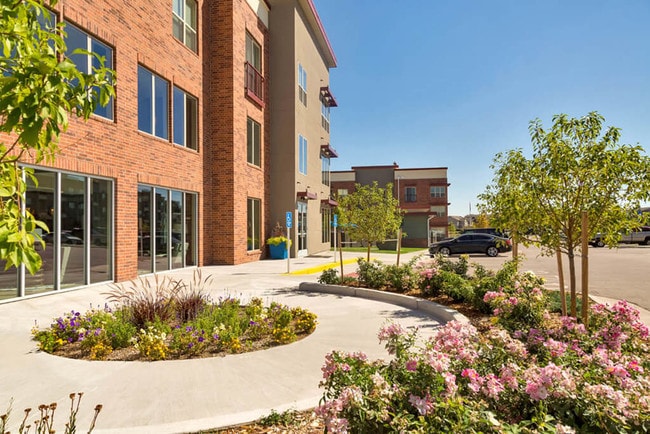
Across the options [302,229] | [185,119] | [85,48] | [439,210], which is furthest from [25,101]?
[439,210]

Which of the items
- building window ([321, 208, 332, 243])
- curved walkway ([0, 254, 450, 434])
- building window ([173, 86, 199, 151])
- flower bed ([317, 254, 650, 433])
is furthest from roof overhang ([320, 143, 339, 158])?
flower bed ([317, 254, 650, 433])

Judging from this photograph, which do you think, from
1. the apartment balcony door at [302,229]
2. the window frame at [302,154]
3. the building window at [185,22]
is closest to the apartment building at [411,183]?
the window frame at [302,154]

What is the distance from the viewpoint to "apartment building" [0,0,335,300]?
1002cm

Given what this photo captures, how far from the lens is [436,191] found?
54250 millimetres

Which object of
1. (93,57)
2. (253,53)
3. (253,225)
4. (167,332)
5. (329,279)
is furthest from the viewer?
(253,53)

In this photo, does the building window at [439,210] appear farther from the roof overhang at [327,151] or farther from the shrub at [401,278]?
the shrub at [401,278]

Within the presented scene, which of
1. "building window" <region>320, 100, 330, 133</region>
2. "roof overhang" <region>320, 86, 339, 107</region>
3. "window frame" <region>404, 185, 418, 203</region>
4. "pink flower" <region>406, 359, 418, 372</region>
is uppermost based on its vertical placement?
"roof overhang" <region>320, 86, 339, 107</region>

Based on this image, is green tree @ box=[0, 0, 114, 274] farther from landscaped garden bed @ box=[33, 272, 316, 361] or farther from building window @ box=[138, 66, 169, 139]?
building window @ box=[138, 66, 169, 139]

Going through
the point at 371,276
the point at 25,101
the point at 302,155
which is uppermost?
the point at 302,155

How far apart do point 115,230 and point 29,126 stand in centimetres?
1064

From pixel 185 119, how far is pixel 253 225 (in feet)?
21.9

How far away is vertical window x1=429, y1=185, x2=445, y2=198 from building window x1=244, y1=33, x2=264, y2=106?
3775cm

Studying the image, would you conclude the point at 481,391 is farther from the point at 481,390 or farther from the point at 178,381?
the point at 178,381

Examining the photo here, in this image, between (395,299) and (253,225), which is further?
(253,225)
